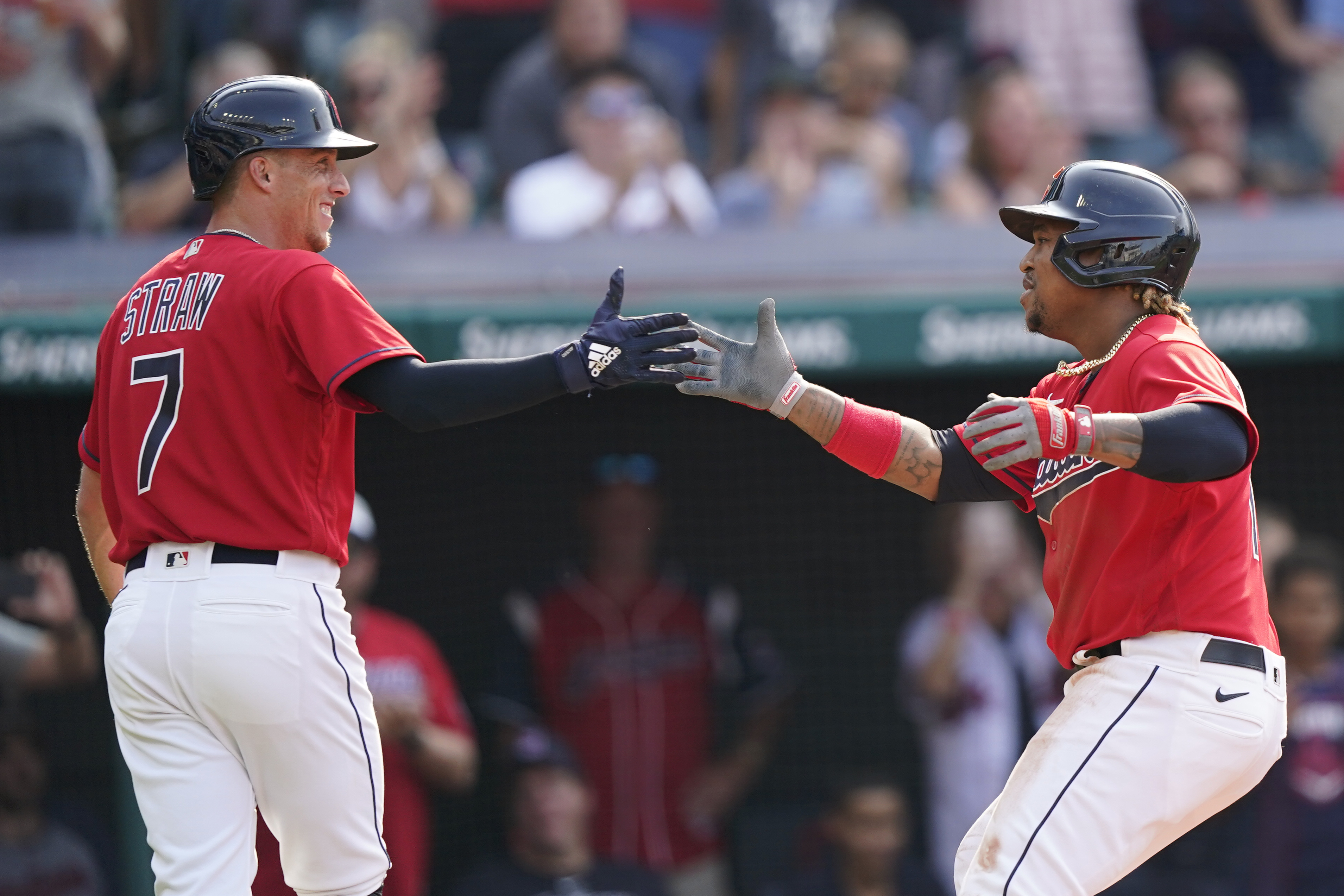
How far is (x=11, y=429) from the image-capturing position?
5.37 m

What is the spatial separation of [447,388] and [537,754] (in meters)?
3.03

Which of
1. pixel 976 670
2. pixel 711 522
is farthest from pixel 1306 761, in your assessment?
pixel 711 522

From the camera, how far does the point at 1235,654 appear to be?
2.69 m

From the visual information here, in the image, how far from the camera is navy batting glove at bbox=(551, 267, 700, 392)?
2623mm

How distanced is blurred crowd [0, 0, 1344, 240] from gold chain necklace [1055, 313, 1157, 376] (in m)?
2.77

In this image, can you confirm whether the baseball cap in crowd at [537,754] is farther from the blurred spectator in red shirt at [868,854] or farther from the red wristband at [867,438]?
the red wristband at [867,438]

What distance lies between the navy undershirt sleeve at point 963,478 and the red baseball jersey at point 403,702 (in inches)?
96.5

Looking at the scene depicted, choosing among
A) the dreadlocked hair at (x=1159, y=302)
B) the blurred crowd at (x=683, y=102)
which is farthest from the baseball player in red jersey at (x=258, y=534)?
the blurred crowd at (x=683, y=102)

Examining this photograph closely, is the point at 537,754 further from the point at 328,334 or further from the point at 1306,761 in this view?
the point at 328,334

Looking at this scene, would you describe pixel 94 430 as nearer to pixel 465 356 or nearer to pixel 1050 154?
pixel 465 356

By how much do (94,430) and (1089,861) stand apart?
1948 mm

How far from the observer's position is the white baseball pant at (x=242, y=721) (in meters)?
2.57

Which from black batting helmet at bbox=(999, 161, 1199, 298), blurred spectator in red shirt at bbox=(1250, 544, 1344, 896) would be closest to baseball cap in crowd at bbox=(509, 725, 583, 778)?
blurred spectator in red shirt at bbox=(1250, 544, 1344, 896)

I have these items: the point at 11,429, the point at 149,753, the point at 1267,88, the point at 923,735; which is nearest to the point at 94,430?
the point at 149,753
